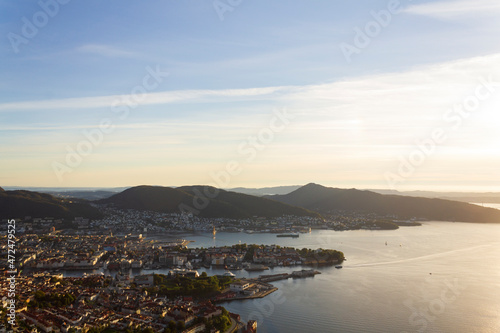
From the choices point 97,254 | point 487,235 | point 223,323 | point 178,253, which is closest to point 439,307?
point 223,323

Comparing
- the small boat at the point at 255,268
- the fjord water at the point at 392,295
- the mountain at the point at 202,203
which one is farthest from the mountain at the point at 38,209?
the fjord water at the point at 392,295

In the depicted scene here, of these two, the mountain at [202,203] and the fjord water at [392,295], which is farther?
the mountain at [202,203]

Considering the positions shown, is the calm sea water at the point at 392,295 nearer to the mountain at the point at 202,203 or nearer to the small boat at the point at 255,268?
the small boat at the point at 255,268

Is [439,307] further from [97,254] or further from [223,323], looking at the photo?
[97,254]

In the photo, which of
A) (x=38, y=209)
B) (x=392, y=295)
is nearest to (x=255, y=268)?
(x=392, y=295)

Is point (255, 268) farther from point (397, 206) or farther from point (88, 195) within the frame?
point (88, 195)
